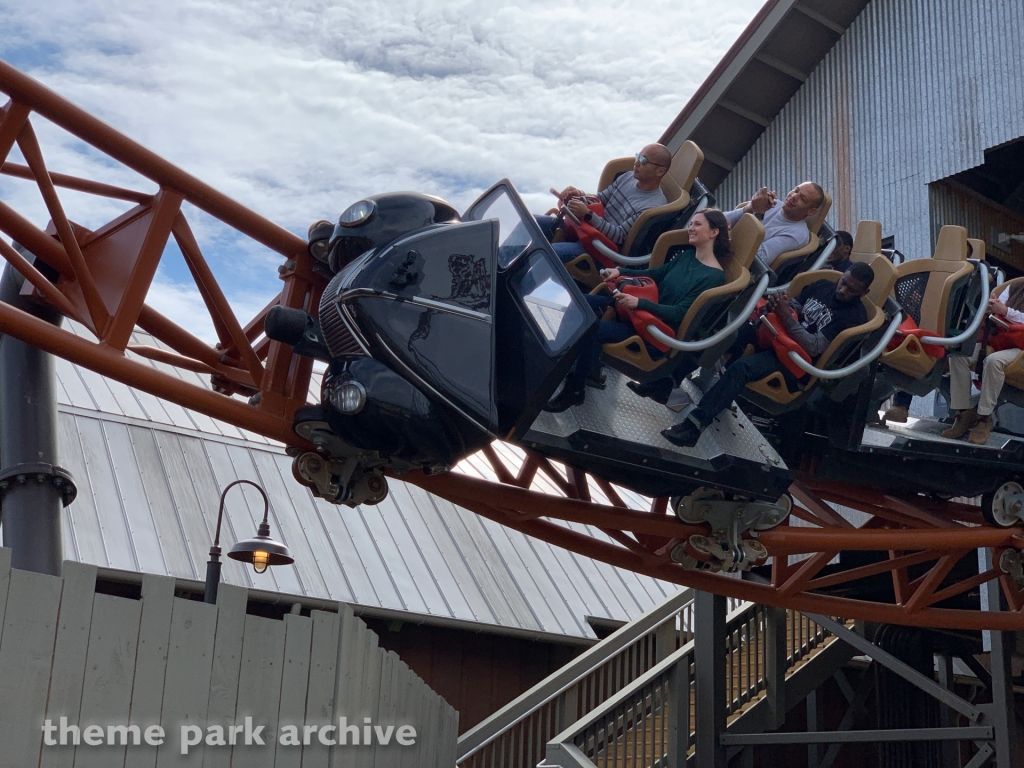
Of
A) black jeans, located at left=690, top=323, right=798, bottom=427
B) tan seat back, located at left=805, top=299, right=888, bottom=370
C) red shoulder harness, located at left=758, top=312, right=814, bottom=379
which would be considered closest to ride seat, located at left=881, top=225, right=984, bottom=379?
tan seat back, located at left=805, top=299, right=888, bottom=370

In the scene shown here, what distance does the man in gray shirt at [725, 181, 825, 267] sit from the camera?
759 cm

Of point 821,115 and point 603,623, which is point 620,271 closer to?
point 821,115

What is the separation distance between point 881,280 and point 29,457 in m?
5.06

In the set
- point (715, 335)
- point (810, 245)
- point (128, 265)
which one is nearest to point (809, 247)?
point (810, 245)

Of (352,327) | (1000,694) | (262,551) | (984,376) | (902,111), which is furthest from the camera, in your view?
(902,111)

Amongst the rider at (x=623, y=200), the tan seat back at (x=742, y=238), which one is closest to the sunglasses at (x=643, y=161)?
the rider at (x=623, y=200)

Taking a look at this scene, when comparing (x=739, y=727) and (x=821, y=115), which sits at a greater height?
(x=821, y=115)

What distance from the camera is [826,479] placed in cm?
827

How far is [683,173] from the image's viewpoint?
7.26 metres

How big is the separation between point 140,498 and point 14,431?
26.5ft

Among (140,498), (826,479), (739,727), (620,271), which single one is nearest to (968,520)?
(826,479)

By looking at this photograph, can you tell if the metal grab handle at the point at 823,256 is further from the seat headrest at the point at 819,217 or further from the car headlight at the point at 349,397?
the car headlight at the point at 349,397

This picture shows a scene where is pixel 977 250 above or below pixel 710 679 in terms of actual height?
above

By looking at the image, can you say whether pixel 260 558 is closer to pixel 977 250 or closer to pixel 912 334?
pixel 912 334
